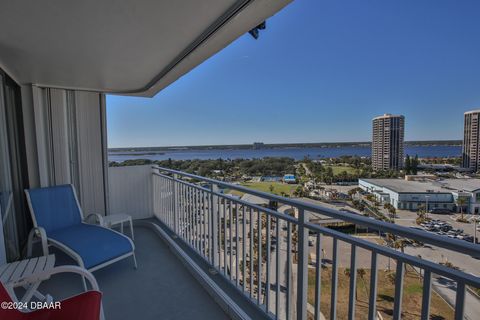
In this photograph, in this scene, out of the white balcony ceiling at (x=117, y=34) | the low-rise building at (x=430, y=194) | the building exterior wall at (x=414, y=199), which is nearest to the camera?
the white balcony ceiling at (x=117, y=34)

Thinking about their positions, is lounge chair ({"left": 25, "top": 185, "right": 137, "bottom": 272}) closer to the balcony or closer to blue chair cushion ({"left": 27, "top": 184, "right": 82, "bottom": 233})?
blue chair cushion ({"left": 27, "top": 184, "right": 82, "bottom": 233})

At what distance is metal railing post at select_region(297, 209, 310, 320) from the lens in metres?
1.52

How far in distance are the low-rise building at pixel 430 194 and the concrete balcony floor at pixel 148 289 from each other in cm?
411

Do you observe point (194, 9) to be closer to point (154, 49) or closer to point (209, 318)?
point (154, 49)

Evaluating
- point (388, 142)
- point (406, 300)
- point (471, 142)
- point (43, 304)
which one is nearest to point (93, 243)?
point (43, 304)

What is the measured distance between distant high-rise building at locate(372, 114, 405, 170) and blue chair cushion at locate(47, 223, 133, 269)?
7089 millimetres

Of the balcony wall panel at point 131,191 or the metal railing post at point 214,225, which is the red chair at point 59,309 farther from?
the balcony wall panel at point 131,191

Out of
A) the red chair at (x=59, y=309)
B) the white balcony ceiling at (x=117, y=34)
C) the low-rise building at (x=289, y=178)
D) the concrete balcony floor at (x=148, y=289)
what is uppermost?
the white balcony ceiling at (x=117, y=34)

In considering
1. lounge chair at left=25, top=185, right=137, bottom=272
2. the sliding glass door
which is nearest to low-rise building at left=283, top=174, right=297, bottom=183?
lounge chair at left=25, top=185, right=137, bottom=272

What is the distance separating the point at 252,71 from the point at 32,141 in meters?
14.6

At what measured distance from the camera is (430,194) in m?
4.81

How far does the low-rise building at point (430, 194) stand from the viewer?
4176mm

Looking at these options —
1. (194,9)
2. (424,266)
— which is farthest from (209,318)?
(194,9)

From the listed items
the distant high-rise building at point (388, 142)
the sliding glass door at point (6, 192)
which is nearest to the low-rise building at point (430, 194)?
the distant high-rise building at point (388, 142)
